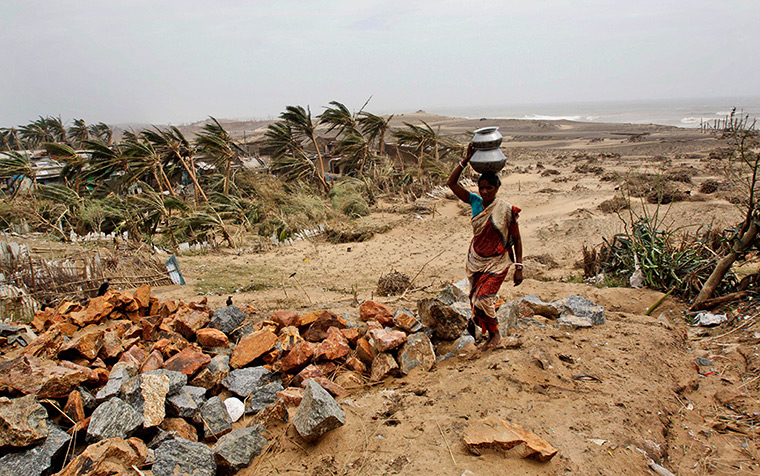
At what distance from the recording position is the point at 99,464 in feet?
6.37

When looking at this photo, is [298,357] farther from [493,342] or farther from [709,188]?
[709,188]

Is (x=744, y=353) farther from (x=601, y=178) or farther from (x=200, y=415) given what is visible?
(x=601, y=178)

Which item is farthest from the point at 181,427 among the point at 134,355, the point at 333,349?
the point at 333,349

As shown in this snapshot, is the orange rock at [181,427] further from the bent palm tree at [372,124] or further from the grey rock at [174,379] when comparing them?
the bent palm tree at [372,124]

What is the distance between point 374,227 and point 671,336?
7145 millimetres

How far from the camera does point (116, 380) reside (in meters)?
2.67

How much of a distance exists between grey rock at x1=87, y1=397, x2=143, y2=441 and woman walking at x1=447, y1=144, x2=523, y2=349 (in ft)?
7.52

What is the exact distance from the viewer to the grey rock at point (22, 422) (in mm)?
2064

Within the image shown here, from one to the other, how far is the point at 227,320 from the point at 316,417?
2031mm

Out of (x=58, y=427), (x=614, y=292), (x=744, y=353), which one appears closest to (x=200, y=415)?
(x=58, y=427)

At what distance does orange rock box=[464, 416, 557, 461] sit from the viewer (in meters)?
1.96

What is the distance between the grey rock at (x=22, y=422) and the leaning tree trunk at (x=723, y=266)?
16.2ft

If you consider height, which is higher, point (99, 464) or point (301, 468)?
point (99, 464)

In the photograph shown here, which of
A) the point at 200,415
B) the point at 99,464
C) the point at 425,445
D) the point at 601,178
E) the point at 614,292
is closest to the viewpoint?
the point at 99,464
